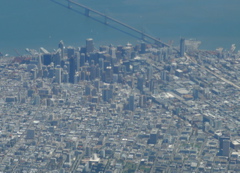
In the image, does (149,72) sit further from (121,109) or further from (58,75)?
(121,109)

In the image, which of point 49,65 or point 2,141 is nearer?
point 2,141

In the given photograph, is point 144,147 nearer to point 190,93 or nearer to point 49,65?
point 190,93

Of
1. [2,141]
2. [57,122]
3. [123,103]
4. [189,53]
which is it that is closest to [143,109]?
[123,103]

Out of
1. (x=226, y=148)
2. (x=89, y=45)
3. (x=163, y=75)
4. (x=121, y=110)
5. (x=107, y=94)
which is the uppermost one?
(x=89, y=45)

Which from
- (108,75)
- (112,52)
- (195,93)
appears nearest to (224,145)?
(195,93)

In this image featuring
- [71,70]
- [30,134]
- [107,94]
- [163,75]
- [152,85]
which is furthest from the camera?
[71,70]

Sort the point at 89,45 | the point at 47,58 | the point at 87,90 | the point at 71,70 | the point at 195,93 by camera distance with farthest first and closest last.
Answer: the point at 89,45
the point at 47,58
the point at 71,70
the point at 87,90
the point at 195,93

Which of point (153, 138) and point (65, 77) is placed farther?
point (65, 77)

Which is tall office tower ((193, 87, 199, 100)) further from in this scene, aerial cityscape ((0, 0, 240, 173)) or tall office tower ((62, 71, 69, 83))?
tall office tower ((62, 71, 69, 83))
